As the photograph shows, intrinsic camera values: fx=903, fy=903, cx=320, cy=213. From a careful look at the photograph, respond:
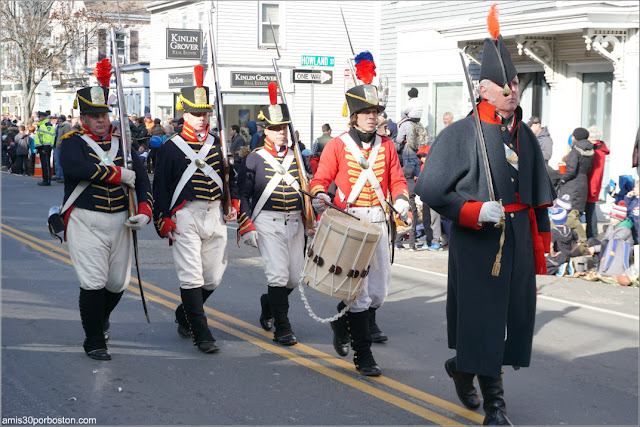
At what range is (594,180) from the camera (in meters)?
14.6

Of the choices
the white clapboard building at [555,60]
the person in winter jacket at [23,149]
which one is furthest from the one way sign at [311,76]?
the person in winter jacket at [23,149]

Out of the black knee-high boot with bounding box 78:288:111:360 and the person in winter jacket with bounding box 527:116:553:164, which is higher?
the person in winter jacket with bounding box 527:116:553:164

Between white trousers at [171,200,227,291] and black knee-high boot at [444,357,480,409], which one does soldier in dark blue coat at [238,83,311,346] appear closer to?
white trousers at [171,200,227,291]

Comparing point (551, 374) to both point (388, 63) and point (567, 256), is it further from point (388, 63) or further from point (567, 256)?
point (388, 63)

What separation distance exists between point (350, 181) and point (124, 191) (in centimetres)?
181

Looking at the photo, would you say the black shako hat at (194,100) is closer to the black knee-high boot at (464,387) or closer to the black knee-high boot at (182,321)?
the black knee-high boot at (182,321)

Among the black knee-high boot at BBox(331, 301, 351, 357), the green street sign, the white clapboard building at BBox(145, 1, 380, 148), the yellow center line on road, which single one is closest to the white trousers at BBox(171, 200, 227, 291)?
the yellow center line on road

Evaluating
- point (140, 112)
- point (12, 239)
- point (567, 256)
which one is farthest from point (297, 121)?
point (567, 256)

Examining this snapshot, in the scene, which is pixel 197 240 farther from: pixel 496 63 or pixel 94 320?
pixel 496 63

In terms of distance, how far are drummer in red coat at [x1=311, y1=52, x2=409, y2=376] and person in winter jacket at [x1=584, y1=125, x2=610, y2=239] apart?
27.1ft

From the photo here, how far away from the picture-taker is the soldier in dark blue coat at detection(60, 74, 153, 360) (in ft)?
23.1

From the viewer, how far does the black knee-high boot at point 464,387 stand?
5906 millimetres

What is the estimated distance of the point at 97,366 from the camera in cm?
700

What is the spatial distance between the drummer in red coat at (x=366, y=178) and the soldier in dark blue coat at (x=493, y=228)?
1412 millimetres
